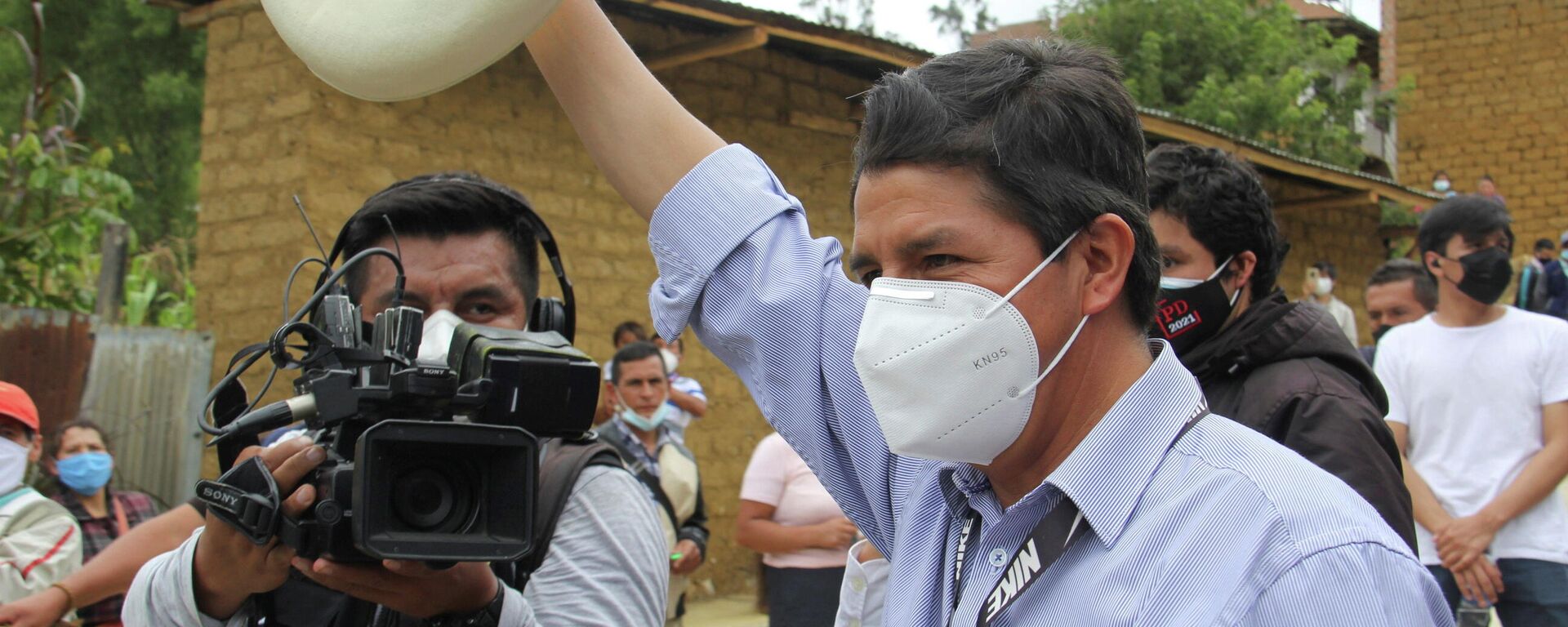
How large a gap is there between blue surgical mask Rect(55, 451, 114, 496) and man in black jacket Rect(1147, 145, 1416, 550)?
14.1 feet

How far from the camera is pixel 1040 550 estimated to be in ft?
4.57

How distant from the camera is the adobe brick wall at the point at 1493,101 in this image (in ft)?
59.7

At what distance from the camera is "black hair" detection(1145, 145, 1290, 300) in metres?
2.80

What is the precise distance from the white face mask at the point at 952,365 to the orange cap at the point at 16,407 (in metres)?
3.85

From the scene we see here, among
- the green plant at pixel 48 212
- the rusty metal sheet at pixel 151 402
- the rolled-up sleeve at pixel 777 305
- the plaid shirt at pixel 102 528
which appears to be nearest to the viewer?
the rolled-up sleeve at pixel 777 305

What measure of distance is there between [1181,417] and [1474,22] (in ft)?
66.1

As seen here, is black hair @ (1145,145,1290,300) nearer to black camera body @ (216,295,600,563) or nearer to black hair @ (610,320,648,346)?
black camera body @ (216,295,600,563)

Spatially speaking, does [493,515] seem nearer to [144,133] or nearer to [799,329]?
[799,329]

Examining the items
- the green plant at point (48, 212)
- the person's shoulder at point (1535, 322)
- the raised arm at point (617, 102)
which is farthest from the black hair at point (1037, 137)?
the green plant at point (48, 212)

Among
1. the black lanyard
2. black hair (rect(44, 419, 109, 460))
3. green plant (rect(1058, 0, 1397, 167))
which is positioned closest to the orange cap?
black hair (rect(44, 419, 109, 460))

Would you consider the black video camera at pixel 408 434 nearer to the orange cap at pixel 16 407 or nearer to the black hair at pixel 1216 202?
the black hair at pixel 1216 202

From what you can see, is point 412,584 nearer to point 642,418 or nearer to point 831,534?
point 831,534

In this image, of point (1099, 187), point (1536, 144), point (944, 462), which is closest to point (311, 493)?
point (944, 462)

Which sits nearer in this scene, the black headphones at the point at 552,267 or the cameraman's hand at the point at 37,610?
the black headphones at the point at 552,267
